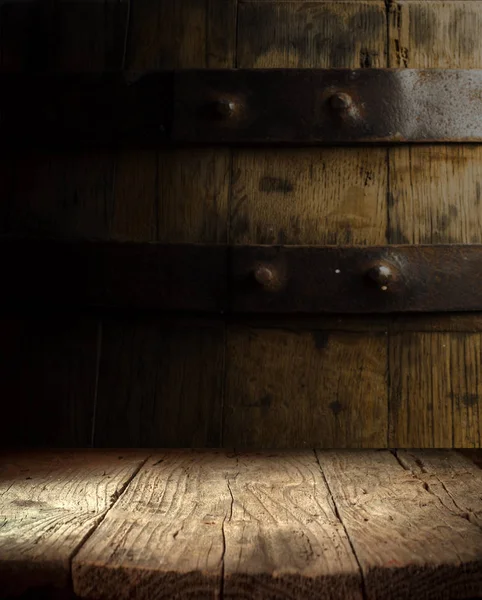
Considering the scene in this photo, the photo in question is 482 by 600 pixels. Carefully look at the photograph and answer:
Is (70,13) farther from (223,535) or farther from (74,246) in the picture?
(223,535)

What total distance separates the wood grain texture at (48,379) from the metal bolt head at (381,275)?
517 millimetres

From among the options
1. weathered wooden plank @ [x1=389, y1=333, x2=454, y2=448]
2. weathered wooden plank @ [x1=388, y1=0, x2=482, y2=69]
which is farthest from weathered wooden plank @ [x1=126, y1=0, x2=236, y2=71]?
weathered wooden plank @ [x1=389, y1=333, x2=454, y2=448]

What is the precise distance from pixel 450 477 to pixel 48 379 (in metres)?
0.74

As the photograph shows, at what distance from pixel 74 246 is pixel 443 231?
0.69 metres

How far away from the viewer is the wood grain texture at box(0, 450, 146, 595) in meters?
0.75

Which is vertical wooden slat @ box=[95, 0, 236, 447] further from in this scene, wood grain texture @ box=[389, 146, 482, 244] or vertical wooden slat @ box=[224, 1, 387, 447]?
wood grain texture @ box=[389, 146, 482, 244]

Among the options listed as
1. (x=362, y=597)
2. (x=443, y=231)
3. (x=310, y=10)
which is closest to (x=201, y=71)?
(x=310, y=10)

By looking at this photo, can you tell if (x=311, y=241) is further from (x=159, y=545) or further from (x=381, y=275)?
(x=159, y=545)

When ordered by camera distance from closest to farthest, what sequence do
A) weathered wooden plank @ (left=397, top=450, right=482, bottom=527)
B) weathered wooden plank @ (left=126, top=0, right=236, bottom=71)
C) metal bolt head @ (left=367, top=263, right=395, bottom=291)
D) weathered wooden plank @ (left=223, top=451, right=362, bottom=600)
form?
weathered wooden plank @ (left=223, top=451, right=362, bottom=600)
weathered wooden plank @ (left=397, top=450, right=482, bottom=527)
metal bolt head @ (left=367, top=263, right=395, bottom=291)
weathered wooden plank @ (left=126, top=0, right=236, bottom=71)

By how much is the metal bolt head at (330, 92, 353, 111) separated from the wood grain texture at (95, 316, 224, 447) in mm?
464

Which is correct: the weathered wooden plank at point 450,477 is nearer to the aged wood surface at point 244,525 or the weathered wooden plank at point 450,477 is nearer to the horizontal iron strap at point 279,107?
the aged wood surface at point 244,525

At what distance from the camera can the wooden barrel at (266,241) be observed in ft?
4.20

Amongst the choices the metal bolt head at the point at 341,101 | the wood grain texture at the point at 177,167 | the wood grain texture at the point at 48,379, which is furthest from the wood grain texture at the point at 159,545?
the metal bolt head at the point at 341,101

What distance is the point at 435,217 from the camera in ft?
4.27
